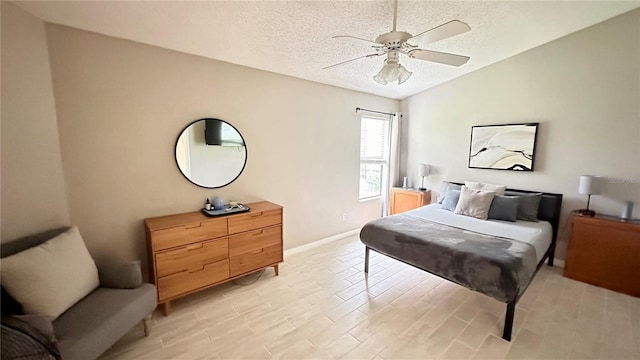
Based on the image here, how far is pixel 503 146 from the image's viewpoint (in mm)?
3736

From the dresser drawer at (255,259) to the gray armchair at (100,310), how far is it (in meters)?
0.79

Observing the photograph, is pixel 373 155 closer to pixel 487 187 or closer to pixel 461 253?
pixel 487 187

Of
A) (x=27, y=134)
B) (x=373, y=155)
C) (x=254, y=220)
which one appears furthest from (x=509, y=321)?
(x=27, y=134)

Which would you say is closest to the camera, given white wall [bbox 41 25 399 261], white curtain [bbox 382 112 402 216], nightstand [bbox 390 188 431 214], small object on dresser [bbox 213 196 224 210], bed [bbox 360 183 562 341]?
bed [bbox 360 183 562 341]

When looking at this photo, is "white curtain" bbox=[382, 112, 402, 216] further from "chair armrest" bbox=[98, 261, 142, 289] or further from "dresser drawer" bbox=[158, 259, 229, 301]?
"chair armrest" bbox=[98, 261, 142, 289]

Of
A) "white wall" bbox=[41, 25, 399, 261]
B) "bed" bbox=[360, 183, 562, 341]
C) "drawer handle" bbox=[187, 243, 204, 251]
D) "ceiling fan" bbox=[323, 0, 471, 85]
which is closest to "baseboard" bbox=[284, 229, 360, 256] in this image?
"white wall" bbox=[41, 25, 399, 261]

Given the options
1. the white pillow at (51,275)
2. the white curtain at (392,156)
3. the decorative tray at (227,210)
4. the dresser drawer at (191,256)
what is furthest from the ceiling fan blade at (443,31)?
the white curtain at (392,156)

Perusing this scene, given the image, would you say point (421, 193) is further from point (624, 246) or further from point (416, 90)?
point (624, 246)

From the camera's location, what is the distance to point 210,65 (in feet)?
8.89

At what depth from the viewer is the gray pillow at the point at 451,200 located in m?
3.64

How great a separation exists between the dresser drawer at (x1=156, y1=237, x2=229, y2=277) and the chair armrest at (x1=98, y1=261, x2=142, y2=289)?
9.0 inches

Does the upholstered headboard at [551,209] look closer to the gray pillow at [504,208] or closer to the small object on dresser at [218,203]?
the gray pillow at [504,208]

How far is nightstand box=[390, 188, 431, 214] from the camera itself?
4.45 m

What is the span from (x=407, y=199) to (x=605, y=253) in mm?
2436
